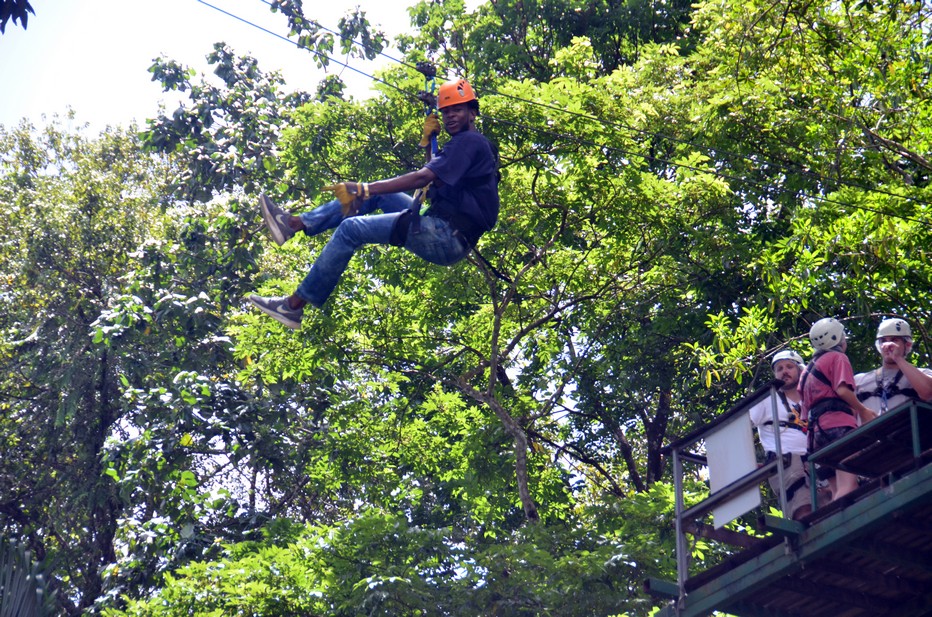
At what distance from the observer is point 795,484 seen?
858 centimetres

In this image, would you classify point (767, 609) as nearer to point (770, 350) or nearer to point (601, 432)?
point (770, 350)

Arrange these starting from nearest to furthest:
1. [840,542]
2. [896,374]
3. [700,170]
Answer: [896,374]
[840,542]
[700,170]

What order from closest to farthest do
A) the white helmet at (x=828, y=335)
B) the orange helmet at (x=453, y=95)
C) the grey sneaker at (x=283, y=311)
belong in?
1. the white helmet at (x=828, y=335)
2. the orange helmet at (x=453, y=95)
3. the grey sneaker at (x=283, y=311)

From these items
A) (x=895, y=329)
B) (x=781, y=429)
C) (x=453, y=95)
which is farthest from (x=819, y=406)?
(x=453, y=95)

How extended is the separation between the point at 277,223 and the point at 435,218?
111 cm

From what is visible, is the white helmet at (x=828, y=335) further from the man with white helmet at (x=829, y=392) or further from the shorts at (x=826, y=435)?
the shorts at (x=826, y=435)

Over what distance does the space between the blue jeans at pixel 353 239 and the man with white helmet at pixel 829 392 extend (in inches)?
100

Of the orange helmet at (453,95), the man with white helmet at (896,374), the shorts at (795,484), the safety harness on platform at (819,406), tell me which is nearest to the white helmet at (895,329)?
the man with white helmet at (896,374)

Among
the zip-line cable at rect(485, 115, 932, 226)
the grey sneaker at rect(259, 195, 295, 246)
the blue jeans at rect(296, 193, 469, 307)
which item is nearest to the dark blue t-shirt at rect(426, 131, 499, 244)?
the blue jeans at rect(296, 193, 469, 307)

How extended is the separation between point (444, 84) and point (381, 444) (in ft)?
26.8

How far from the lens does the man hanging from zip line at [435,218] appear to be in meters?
8.35

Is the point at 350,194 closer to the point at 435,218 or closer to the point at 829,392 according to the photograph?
the point at 435,218

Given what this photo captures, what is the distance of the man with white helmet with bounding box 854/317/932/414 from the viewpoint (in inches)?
300

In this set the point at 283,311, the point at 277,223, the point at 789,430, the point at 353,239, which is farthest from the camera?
the point at 283,311
